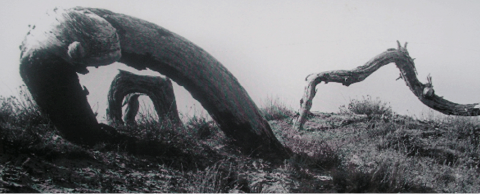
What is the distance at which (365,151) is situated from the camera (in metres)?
6.89

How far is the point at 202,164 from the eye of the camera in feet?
16.7

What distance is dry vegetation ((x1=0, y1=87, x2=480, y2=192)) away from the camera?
13.5ft

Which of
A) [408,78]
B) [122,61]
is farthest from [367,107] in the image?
[122,61]

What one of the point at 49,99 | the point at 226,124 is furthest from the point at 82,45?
the point at 226,124

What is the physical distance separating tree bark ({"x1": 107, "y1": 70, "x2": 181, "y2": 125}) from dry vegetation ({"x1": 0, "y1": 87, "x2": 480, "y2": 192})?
713 mm

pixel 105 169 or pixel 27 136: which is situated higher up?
pixel 27 136

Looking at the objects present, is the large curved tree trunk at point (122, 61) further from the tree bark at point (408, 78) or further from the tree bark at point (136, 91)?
the tree bark at point (408, 78)

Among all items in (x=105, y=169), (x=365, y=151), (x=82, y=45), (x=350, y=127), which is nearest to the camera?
(x=105, y=169)

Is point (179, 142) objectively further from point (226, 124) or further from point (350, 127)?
point (350, 127)

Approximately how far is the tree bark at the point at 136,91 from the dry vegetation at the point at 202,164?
28.1 inches

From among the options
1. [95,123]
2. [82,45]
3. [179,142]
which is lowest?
[179,142]

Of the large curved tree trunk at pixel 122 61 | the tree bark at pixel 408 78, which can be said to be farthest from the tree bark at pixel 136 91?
the tree bark at pixel 408 78

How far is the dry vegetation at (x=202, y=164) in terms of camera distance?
412 centimetres

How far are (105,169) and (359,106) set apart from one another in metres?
8.16
